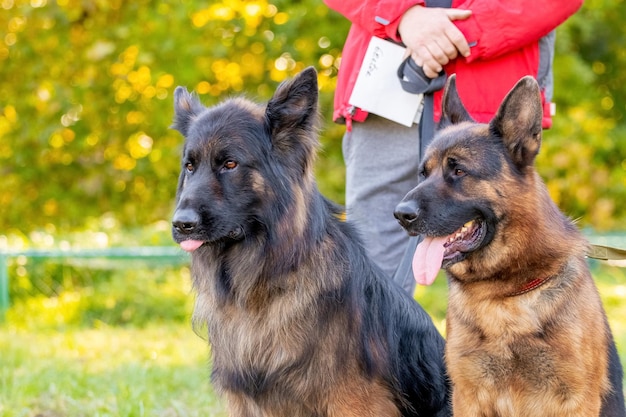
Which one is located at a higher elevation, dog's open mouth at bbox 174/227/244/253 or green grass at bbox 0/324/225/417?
dog's open mouth at bbox 174/227/244/253

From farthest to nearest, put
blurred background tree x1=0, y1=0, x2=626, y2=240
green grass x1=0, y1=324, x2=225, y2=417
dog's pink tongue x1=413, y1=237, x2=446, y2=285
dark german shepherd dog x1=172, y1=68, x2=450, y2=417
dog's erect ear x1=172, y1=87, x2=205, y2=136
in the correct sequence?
1. blurred background tree x1=0, y1=0, x2=626, y2=240
2. green grass x1=0, y1=324, x2=225, y2=417
3. dog's erect ear x1=172, y1=87, x2=205, y2=136
4. dark german shepherd dog x1=172, y1=68, x2=450, y2=417
5. dog's pink tongue x1=413, y1=237, x2=446, y2=285

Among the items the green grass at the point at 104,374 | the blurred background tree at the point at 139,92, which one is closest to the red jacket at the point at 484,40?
the green grass at the point at 104,374

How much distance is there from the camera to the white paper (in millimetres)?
4074

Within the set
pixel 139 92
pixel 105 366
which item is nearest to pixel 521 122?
pixel 105 366

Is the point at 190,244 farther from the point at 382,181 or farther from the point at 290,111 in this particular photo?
the point at 382,181

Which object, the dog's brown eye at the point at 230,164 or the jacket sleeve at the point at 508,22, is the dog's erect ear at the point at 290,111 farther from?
the jacket sleeve at the point at 508,22

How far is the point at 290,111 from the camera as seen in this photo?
361 cm

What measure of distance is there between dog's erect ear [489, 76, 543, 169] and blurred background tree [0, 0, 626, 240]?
767cm

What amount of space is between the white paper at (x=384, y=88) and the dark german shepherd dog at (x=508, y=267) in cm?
63

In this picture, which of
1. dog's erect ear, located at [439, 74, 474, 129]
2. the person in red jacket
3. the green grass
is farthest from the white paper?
the green grass

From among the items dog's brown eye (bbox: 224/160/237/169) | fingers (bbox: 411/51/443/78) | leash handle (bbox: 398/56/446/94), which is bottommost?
dog's brown eye (bbox: 224/160/237/169)

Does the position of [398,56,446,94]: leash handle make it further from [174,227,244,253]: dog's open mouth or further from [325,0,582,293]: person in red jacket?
[174,227,244,253]: dog's open mouth

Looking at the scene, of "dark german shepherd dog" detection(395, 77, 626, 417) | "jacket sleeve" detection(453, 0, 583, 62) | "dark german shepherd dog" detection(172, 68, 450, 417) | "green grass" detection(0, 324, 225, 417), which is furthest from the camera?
"green grass" detection(0, 324, 225, 417)

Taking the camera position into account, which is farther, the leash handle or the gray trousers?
the gray trousers
